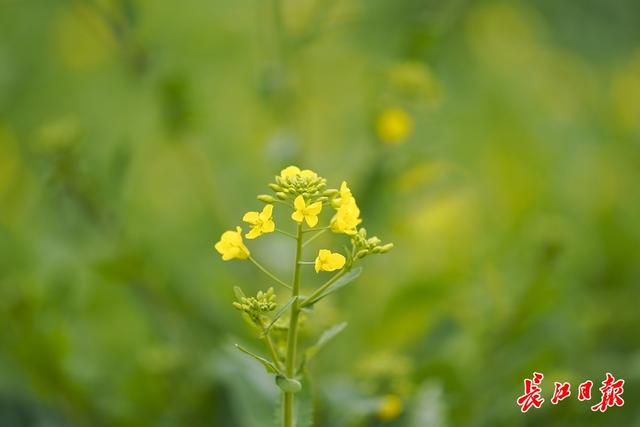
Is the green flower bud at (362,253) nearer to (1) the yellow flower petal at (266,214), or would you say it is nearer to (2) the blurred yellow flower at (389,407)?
(1) the yellow flower petal at (266,214)

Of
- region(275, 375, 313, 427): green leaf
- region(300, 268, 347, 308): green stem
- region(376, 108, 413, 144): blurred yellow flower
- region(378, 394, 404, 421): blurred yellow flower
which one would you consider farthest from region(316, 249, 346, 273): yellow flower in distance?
region(376, 108, 413, 144): blurred yellow flower

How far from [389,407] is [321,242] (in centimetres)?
60

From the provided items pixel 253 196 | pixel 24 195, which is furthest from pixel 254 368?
pixel 24 195

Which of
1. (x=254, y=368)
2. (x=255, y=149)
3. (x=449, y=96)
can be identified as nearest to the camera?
(x=254, y=368)

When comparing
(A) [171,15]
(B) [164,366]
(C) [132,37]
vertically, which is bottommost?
(B) [164,366]

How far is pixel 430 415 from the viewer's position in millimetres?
1281

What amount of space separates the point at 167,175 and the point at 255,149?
0.29m

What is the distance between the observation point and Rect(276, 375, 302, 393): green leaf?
818 mm

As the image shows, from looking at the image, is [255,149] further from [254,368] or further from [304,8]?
[254,368]

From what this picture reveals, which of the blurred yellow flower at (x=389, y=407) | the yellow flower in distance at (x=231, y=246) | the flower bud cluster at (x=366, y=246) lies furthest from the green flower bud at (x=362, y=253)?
the blurred yellow flower at (x=389, y=407)

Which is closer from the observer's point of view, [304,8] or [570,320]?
[570,320]

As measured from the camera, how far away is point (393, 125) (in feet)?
5.02

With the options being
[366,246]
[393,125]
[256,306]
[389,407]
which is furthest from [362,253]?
[393,125]

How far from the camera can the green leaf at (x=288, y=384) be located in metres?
0.82
